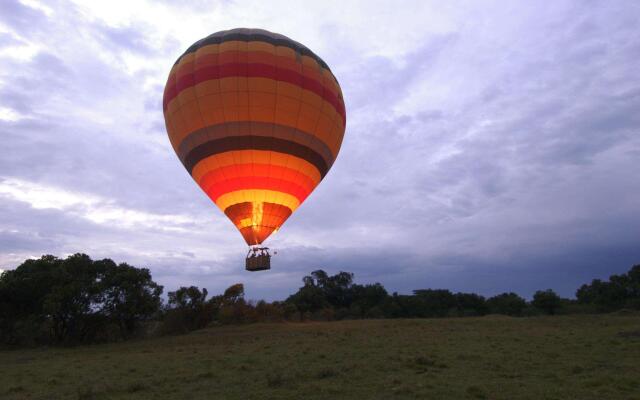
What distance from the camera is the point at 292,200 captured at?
21844 mm

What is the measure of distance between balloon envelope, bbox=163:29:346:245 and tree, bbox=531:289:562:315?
41668 mm

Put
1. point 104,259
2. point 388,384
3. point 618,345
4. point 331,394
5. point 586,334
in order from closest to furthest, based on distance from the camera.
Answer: point 331,394, point 388,384, point 618,345, point 586,334, point 104,259

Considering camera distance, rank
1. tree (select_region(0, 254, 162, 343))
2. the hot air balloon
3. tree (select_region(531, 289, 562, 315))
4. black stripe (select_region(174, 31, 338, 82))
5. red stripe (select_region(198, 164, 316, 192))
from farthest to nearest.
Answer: tree (select_region(531, 289, 562, 315)) → tree (select_region(0, 254, 162, 343)) → black stripe (select_region(174, 31, 338, 82)) → red stripe (select_region(198, 164, 316, 192)) → the hot air balloon

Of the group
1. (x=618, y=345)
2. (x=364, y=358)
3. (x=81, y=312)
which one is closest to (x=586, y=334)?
(x=618, y=345)

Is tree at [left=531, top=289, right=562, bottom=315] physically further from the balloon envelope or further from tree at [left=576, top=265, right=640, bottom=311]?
the balloon envelope

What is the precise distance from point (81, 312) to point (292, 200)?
22.7 metres

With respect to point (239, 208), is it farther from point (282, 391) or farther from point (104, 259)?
point (104, 259)

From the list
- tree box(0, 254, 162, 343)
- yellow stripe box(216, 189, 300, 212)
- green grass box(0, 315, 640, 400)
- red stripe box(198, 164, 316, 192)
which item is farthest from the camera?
tree box(0, 254, 162, 343)

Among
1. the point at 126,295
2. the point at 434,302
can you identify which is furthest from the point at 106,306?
the point at 434,302

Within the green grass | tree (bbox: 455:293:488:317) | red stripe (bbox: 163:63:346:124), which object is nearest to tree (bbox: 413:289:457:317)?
tree (bbox: 455:293:488:317)

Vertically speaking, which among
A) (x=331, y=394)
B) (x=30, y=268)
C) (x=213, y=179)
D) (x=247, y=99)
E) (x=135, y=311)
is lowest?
(x=331, y=394)

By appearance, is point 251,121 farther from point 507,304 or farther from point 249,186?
point 507,304

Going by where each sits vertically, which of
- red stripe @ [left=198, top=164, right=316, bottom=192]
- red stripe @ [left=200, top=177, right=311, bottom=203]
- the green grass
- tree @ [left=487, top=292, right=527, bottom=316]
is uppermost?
red stripe @ [left=198, top=164, right=316, bottom=192]

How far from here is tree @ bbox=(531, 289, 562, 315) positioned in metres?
51.0
